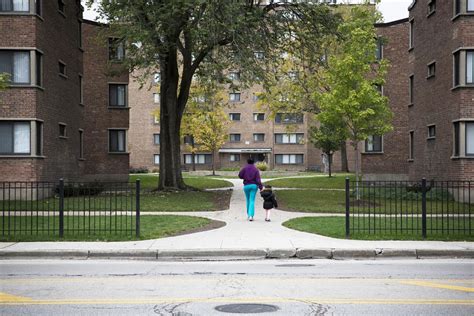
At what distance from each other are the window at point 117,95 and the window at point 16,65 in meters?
13.8

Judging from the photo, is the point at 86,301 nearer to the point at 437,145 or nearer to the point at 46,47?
the point at 46,47

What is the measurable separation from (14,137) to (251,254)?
16524mm

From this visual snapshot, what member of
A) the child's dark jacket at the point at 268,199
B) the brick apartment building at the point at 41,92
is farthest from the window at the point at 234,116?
the child's dark jacket at the point at 268,199

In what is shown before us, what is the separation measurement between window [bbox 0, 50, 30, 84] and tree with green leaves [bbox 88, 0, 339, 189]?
392 centimetres

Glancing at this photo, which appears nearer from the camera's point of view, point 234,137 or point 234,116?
point 234,116

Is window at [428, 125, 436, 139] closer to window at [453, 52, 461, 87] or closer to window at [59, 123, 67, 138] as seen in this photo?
window at [453, 52, 461, 87]

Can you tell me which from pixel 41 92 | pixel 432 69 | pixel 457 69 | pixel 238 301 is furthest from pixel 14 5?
pixel 238 301

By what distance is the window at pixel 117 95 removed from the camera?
39875 millimetres

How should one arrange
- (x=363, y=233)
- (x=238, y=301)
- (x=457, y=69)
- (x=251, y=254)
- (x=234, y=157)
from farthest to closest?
(x=234, y=157) < (x=457, y=69) < (x=363, y=233) < (x=251, y=254) < (x=238, y=301)

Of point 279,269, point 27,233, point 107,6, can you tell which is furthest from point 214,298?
point 107,6

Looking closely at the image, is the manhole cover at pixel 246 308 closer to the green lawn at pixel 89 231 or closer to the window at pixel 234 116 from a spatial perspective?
the green lawn at pixel 89 231

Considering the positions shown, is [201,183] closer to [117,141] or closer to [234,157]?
[117,141]

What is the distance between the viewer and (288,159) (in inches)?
2810

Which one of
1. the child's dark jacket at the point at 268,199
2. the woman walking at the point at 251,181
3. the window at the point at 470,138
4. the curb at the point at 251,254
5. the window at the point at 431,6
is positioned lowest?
the curb at the point at 251,254
